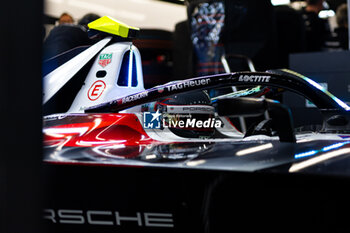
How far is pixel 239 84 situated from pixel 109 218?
→ 0.73 meters

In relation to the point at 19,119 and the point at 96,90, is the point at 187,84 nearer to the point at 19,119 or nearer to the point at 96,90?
the point at 96,90

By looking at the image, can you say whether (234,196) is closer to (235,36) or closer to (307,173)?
(307,173)

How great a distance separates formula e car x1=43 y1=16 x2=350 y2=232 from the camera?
1.04 m

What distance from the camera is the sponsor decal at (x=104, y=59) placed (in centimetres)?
216

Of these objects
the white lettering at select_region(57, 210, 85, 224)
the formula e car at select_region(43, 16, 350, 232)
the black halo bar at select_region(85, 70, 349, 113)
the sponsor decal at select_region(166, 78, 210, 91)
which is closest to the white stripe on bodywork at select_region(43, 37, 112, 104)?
the formula e car at select_region(43, 16, 350, 232)

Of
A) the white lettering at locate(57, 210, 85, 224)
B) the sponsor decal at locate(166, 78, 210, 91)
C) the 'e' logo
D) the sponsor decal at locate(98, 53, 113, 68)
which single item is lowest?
the white lettering at locate(57, 210, 85, 224)

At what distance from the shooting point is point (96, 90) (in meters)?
2.12

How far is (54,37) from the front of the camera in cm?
243

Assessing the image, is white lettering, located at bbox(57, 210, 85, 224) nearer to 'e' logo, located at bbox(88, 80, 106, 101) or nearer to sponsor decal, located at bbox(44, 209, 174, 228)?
sponsor decal, located at bbox(44, 209, 174, 228)

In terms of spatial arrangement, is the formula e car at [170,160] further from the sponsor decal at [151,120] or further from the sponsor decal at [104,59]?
the sponsor decal at [104,59]

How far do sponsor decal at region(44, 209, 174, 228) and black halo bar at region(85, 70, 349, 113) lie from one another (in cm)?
60

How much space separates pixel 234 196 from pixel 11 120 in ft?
1.61

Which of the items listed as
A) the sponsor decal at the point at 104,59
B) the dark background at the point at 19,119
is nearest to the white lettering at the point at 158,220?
the dark background at the point at 19,119

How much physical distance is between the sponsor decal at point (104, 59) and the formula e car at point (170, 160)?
0.35 metres
